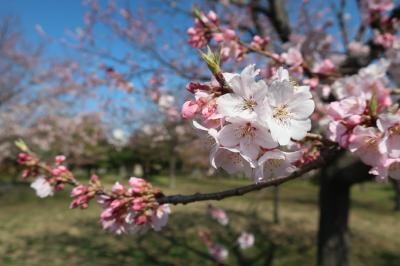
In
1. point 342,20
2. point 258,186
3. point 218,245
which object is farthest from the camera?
point 218,245

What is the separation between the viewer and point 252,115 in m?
0.82

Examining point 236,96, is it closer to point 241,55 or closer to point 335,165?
point 241,55

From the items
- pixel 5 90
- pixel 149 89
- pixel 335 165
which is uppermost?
pixel 5 90

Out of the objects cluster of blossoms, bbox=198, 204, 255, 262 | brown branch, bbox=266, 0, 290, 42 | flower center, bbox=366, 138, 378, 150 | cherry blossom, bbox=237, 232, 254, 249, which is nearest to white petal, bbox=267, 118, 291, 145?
flower center, bbox=366, 138, 378, 150

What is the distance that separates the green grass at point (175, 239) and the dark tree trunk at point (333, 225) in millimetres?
1797

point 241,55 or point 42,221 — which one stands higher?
point 241,55

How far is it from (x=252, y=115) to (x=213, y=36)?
133 centimetres

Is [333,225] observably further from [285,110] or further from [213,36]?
[285,110]

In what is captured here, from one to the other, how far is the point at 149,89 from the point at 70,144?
638 inches

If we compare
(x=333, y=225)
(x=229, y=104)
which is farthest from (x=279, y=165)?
(x=333, y=225)

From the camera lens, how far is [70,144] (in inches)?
837

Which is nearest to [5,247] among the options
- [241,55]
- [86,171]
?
[241,55]

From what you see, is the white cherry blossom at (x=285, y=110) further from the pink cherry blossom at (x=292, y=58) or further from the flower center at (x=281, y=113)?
the pink cherry blossom at (x=292, y=58)

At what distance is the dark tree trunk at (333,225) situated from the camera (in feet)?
15.5
